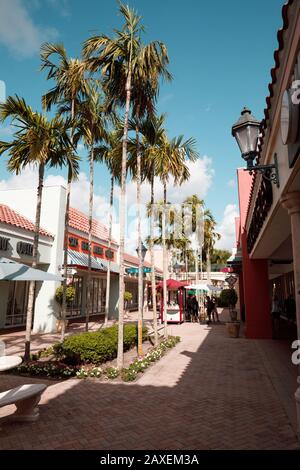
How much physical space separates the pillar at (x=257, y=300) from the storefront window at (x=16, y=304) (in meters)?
11.5

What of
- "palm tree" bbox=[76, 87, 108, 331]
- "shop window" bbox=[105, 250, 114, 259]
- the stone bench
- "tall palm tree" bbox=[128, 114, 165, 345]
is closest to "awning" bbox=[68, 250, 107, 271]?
"shop window" bbox=[105, 250, 114, 259]

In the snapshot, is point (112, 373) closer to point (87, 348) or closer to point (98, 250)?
point (87, 348)

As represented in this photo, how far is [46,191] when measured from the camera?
1723 centimetres

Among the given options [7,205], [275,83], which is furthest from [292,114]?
[7,205]

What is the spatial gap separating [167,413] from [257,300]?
369 inches

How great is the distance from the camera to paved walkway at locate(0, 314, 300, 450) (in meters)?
4.23

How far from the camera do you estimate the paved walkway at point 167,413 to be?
13.9 ft

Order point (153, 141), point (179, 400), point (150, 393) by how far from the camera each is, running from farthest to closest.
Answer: point (153, 141), point (150, 393), point (179, 400)

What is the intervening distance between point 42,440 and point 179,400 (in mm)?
2671

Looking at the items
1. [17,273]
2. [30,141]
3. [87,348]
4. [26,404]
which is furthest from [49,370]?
[30,141]

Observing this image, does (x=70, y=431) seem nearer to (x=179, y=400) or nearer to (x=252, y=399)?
(x=179, y=400)

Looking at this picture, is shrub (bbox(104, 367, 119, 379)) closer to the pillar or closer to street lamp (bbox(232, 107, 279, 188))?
street lamp (bbox(232, 107, 279, 188))

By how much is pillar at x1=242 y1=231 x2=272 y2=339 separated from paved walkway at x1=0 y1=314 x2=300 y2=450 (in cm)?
505

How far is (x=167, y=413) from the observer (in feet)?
17.1
